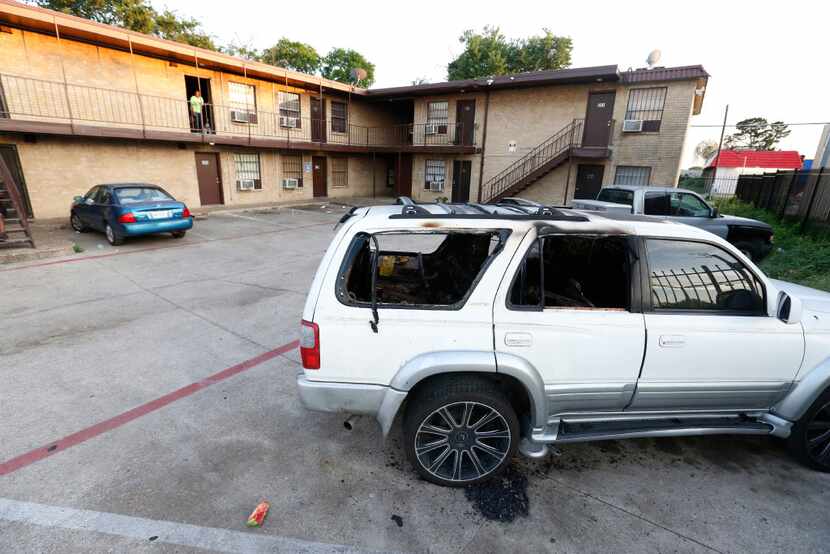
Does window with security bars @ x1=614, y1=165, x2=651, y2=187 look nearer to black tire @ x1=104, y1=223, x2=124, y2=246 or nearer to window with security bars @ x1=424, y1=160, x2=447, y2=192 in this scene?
window with security bars @ x1=424, y1=160, x2=447, y2=192

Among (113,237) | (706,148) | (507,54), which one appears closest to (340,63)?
(507,54)

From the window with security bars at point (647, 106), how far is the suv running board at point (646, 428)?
16.2 metres

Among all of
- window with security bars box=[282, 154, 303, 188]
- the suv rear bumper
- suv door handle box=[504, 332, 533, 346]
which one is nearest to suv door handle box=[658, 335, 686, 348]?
suv door handle box=[504, 332, 533, 346]

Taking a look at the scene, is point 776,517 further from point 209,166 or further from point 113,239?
point 209,166

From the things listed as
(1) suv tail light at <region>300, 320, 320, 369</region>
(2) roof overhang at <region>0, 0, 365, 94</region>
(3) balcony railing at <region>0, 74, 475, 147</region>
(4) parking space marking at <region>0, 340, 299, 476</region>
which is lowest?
(4) parking space marking at <region>0, 340, 299, 476</region>

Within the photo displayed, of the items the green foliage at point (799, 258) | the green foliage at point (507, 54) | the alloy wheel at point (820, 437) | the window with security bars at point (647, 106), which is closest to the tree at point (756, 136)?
the green foliage at point (507, 54)

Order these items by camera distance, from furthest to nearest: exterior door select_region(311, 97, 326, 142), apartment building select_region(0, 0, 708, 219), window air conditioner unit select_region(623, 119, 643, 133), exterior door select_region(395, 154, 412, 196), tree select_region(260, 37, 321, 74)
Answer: tree select_region(260, 37, 321, 74) < exterior door select_region(395, 154, 412, 196) < exterior door select_region(311, 97, 326, 142) < window air conditioner unit select_region(623, 119, 643, 133) < apartment building select_region(0, 0, 708, 219)

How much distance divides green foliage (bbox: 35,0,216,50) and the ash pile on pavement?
3244cm

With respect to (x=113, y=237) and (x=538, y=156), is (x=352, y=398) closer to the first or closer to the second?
(x=113, y=237)

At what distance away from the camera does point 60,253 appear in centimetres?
898

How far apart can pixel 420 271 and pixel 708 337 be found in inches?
93.3

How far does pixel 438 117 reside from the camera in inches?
822

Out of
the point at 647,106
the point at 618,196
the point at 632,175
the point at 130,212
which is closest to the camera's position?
the point at 618,196

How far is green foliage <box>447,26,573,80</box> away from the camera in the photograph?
33.3m
